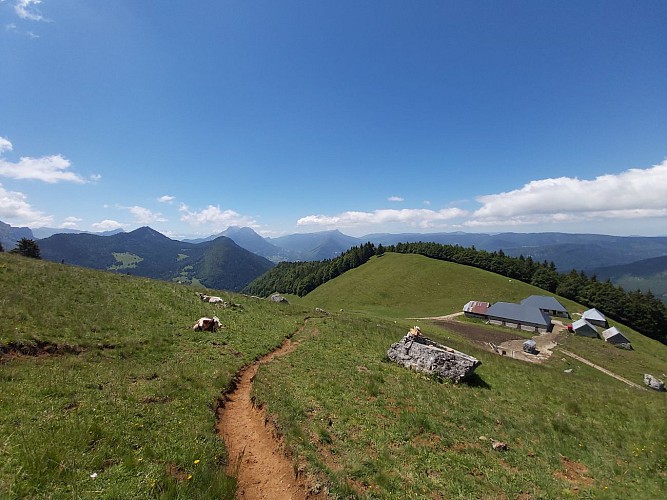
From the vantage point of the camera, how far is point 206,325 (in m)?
23.9

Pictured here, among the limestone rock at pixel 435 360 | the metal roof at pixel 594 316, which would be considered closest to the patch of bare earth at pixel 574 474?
the limestone rock at pixel 435 360

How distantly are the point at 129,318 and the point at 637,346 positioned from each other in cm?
9824

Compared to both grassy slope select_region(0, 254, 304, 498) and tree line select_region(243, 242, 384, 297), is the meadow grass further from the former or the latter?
tree line select_region(243, 242, 384, 297)

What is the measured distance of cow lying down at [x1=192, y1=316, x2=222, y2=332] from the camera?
2352 centimetres

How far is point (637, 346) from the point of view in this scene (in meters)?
67.9

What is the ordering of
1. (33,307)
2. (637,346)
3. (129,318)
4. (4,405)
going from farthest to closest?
1. (637,346)
2. (129,318)
3. (33,307)
4. (4,405)

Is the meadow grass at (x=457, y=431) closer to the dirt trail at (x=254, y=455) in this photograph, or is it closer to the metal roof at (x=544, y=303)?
the dirt trail at (x=254, y=455)

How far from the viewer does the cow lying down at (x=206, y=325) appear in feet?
77.2

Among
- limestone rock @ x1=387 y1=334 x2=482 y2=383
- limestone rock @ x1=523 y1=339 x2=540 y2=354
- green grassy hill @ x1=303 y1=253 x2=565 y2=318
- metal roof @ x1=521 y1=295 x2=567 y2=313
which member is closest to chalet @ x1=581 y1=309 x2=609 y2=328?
metal roof @ x1=521 y1=295 x2=567 y2=313

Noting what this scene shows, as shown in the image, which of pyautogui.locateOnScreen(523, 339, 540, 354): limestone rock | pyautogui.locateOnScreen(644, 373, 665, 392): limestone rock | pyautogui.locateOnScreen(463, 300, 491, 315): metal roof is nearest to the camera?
pyautogui.locateOnScreen(644, 373, 665, 392): limestone rock

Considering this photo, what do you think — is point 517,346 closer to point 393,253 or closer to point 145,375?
point 145,375

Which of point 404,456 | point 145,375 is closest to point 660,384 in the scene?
point 404,456

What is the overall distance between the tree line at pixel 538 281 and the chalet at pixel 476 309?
4622 centimetres

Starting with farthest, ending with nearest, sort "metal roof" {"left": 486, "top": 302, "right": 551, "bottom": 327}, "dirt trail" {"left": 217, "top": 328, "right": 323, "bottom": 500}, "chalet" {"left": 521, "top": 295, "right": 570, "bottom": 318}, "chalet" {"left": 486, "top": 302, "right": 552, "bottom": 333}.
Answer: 1. "chalet" {"left": 521, "top": 295, "right": 570, "bottom": 318}
2. "metal roof" {"left": 486, "top": 302, "right": 551, "bottom": 327}
3. "chalet" {"left": 486, "top": 302, "right": 552, "bottom": 333}
4. "dirt trail" {"left": 217, "top": 328, "right": 323, "bottom": 500}
